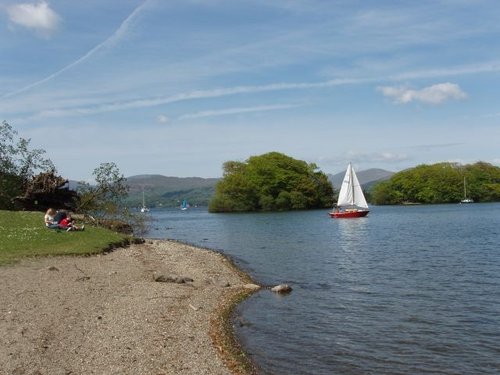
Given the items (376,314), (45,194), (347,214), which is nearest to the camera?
(376,314)

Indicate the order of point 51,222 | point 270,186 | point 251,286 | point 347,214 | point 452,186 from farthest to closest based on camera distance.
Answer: point 452,186 < point 270,186 < point 347,214 < point 51,222 < point 251,286

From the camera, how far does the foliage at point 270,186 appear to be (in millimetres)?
164375

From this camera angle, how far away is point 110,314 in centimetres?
1747

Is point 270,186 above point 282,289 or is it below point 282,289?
above

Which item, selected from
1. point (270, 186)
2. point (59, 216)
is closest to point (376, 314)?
point (59, 216)

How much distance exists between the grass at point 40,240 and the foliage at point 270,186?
12503 cm

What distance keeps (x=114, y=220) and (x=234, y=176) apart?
112 meters

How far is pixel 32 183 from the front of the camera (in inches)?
2147

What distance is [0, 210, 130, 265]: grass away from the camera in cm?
2688

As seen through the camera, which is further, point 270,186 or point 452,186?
point 452,186

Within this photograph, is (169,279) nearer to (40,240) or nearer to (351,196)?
(40,240)

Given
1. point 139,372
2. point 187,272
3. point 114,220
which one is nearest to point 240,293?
point 187,272

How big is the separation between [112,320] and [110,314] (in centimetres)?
78

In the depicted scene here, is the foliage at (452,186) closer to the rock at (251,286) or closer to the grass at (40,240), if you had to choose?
the grass at (40,240)
